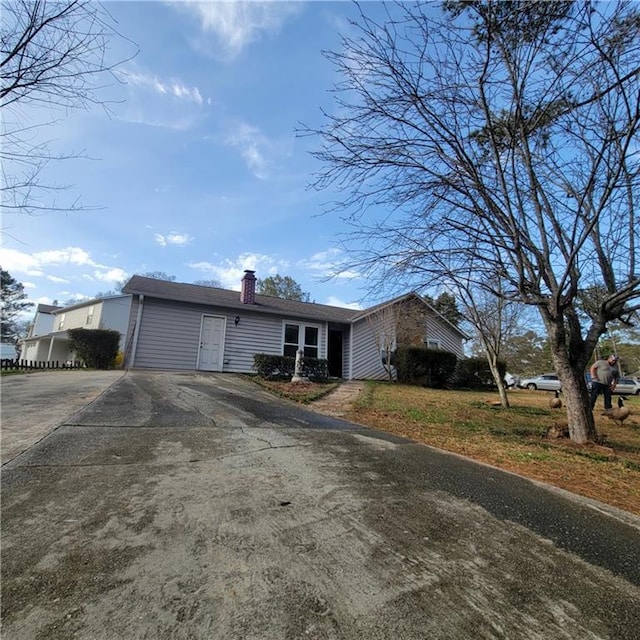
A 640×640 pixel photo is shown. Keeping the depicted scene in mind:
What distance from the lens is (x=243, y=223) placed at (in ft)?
39.5

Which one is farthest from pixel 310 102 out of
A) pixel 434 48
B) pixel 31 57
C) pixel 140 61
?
pixel 31 57

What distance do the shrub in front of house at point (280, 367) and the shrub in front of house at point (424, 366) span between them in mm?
4639

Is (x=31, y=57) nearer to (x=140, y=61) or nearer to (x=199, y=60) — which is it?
(x=140, y=61)

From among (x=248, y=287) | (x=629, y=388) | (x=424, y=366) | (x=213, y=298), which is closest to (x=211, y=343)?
(x=213, y=298)

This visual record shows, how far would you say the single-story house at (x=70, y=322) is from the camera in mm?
15422

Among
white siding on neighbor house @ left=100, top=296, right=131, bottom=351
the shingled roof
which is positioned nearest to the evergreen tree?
white siding on neighbor house @ left=100, top=296, right=131, bottom=351

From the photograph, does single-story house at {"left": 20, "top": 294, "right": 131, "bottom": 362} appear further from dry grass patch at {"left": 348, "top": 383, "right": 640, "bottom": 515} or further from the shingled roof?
dry grass patch at {"left": 348, "top": 383, "right": 640, "bottom": 515}

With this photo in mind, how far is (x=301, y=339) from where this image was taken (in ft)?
48.2

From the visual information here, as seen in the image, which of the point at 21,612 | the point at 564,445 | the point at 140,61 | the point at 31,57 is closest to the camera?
the point at 21,612

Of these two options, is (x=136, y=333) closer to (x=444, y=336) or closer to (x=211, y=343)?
(x=211, y=343)

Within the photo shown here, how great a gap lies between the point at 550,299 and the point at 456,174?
2317 millimetres

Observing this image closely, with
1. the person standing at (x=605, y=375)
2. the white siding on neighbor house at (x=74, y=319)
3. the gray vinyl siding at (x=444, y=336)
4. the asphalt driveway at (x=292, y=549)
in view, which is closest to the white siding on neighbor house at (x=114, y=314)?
the white siding on neighbor house at (x=74, y=319)

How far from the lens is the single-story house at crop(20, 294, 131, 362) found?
15.4 m

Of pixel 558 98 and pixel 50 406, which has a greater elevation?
pixel 558 98
